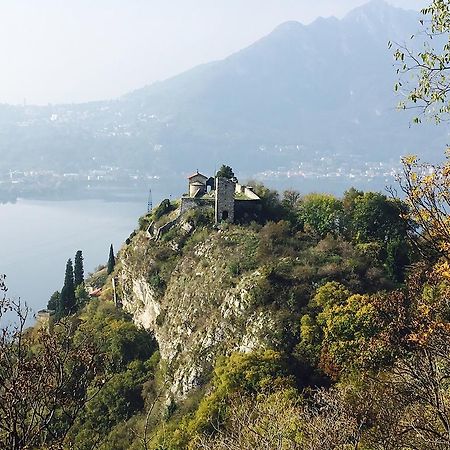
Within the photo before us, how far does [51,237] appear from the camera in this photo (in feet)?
310

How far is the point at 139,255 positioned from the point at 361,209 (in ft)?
37.8

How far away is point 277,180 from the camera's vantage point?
185375 mm

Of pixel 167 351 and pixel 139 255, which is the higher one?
pixel 139 255

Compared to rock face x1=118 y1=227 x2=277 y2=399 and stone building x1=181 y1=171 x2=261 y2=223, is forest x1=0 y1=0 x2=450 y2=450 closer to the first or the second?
rock face x1=118 y1=227 x2=277 y2=399

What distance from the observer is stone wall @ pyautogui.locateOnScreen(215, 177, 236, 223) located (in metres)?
26.8

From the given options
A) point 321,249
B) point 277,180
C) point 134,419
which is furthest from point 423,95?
point 277,180

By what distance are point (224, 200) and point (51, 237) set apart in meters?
73.3

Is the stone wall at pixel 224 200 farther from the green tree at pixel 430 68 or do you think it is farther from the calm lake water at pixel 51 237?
the calm lake water at pixel 51 237

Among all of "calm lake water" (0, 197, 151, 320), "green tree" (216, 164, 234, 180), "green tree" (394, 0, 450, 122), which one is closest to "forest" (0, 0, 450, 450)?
"green tree" (394, 0, 450, 122)

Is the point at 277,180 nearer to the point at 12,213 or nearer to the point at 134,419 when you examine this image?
the point at 12,213

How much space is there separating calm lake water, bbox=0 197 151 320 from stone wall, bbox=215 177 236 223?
33424 mm

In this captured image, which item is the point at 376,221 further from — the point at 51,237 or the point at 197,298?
the point at 51,237

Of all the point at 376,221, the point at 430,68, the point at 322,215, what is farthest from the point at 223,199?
the point at 430,68

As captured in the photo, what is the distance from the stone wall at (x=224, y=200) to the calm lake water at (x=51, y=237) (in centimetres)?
3342
